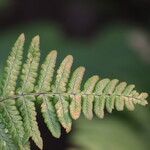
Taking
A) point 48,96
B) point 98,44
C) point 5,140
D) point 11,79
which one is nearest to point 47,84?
point 48,96

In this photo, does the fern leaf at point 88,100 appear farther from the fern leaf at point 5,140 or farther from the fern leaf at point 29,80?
the fern leaf at point 5,140

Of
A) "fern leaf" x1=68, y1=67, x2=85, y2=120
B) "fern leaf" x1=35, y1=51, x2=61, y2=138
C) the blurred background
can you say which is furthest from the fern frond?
the blurred background

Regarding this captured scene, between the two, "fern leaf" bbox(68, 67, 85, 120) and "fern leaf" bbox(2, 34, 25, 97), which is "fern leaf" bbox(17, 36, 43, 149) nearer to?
"fern leaf" bbox(2, 34, 25, 97)

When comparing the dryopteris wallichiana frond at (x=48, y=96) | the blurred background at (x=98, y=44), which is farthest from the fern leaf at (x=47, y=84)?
the blurred background at (x=98, y=44)

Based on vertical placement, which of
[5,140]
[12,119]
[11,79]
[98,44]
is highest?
[98,44]

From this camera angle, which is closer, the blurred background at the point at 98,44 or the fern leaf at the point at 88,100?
the fern leaf at the point at 88,100

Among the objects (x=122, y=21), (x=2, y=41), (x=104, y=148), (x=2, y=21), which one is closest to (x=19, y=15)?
(x=2, y=21)

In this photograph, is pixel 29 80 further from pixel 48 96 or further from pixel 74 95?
pixel 74 95

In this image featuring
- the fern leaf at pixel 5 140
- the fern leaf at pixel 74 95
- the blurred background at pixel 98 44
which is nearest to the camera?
the fern leaf at pixel 5 140
